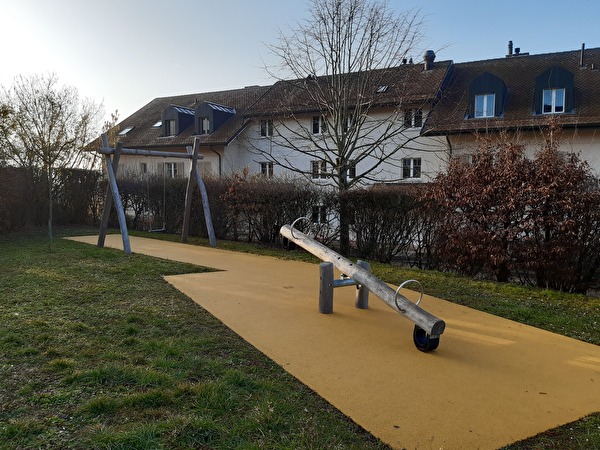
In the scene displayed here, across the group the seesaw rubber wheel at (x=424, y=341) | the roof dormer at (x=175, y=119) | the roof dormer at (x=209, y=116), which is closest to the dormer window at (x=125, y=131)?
the roof dormer at (x=175, y=119)

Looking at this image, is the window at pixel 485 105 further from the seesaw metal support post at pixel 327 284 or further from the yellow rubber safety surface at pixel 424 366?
the seesaw metal support post at pixel 327 284

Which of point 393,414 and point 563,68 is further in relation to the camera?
point 563,68

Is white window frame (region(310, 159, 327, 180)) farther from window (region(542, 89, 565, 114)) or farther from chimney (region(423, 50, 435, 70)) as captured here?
window (region(542, 89, 565, 114))

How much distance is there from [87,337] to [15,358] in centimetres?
71

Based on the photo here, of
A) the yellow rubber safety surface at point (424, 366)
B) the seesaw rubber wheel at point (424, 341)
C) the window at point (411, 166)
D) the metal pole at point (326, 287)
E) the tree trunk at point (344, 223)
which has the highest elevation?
the window at point (411, 166)

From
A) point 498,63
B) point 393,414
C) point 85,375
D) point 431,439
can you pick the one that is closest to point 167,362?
point 85,375

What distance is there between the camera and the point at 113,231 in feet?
54.4

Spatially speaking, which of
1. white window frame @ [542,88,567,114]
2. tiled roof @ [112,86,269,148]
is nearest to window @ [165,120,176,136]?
tiled roof @ [112,86,269,148]

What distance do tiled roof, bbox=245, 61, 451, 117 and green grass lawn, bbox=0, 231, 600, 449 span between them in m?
9.46

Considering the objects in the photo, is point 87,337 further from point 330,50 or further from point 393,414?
point 330,50

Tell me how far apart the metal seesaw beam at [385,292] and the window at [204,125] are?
23329 mm

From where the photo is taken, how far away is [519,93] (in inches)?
839

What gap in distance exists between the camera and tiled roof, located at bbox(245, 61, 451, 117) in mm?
14766

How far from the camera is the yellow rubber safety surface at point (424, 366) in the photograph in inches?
129
